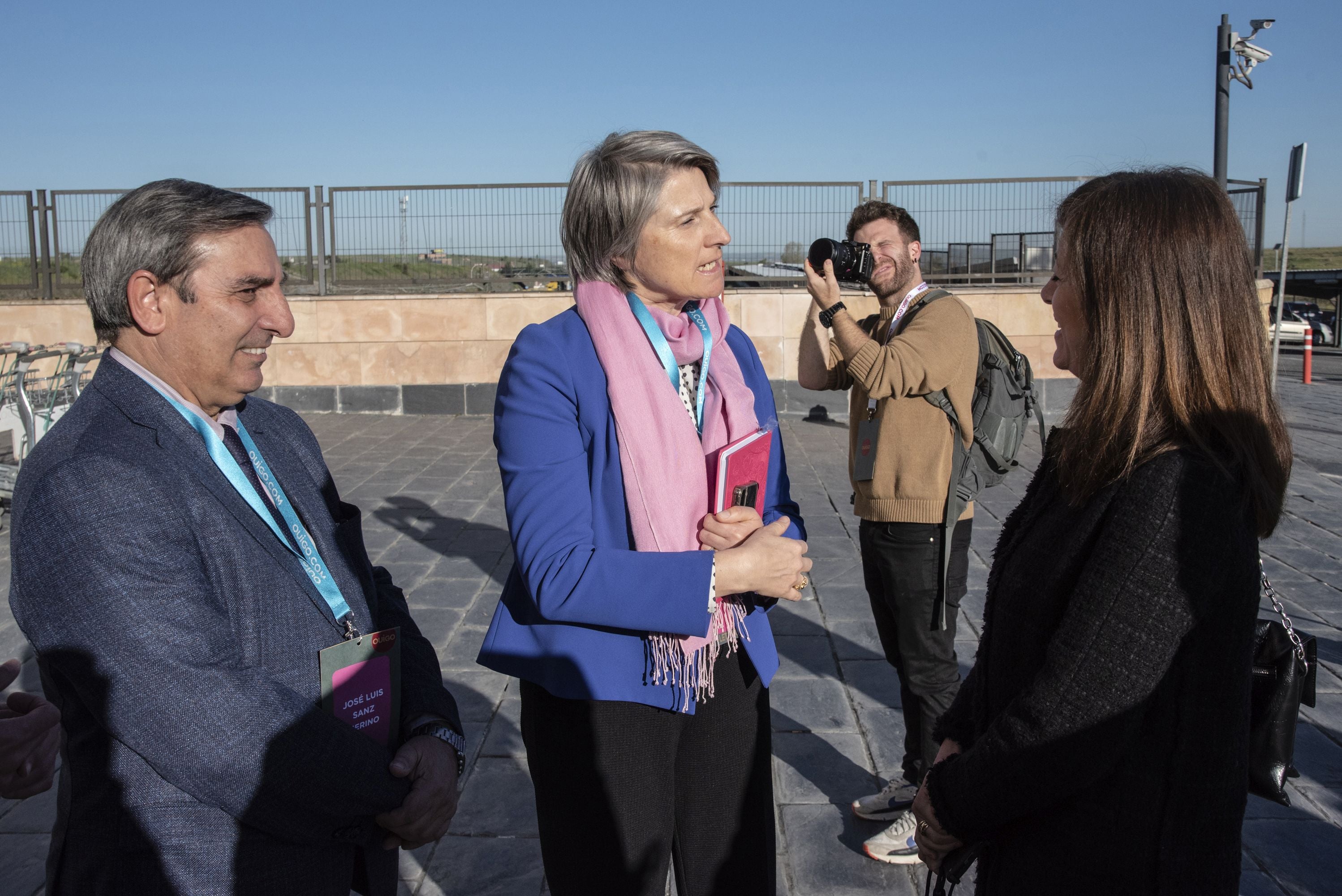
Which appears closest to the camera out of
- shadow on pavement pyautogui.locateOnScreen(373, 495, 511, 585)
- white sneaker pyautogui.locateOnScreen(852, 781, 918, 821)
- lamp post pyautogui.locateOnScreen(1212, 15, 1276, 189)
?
white sneaker pyautogui.locateOnScreen(852, 781, 918, 821)

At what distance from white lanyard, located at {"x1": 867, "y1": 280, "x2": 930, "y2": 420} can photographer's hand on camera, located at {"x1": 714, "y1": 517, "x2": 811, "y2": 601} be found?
150 cm

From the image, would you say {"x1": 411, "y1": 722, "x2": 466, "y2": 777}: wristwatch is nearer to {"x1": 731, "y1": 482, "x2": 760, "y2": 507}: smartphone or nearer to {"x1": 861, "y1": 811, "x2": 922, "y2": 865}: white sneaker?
{"x1": 731, "y1": 482, "x2": 760, "y2": 507}: smartphone

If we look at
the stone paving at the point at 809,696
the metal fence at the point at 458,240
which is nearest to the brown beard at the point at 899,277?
the stone paving at the point at 809,696

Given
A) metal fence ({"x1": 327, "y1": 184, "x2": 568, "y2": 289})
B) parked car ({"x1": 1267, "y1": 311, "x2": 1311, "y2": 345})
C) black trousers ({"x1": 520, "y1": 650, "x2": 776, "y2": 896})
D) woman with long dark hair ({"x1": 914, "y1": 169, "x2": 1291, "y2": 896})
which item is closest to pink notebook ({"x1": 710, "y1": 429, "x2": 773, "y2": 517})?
black trousers ({"x1": 520, "y1": 650, "x2": 776, "y2": 896})

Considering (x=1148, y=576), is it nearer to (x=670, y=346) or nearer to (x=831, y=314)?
(x=670, y=346)

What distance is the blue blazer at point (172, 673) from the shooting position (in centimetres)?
137

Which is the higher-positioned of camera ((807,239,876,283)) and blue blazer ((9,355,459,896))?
camera ((807,239,876,283))

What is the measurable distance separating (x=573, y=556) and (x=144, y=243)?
0.88 meters

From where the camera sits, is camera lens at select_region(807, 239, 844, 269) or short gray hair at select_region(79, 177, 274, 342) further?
camera lens at select_region(807, 239, 844, 269)

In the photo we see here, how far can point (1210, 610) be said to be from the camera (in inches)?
53.6

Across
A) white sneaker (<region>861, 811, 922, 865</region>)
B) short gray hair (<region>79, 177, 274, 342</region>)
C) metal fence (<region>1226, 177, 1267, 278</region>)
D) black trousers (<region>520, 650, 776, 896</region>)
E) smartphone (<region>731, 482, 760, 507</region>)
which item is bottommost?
white sneaker (<region>861, 811, 922, 865</region>)

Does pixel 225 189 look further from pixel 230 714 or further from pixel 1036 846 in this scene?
pixel 1036 846

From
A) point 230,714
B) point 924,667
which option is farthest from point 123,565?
point 924,667

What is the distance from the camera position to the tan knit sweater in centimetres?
297
